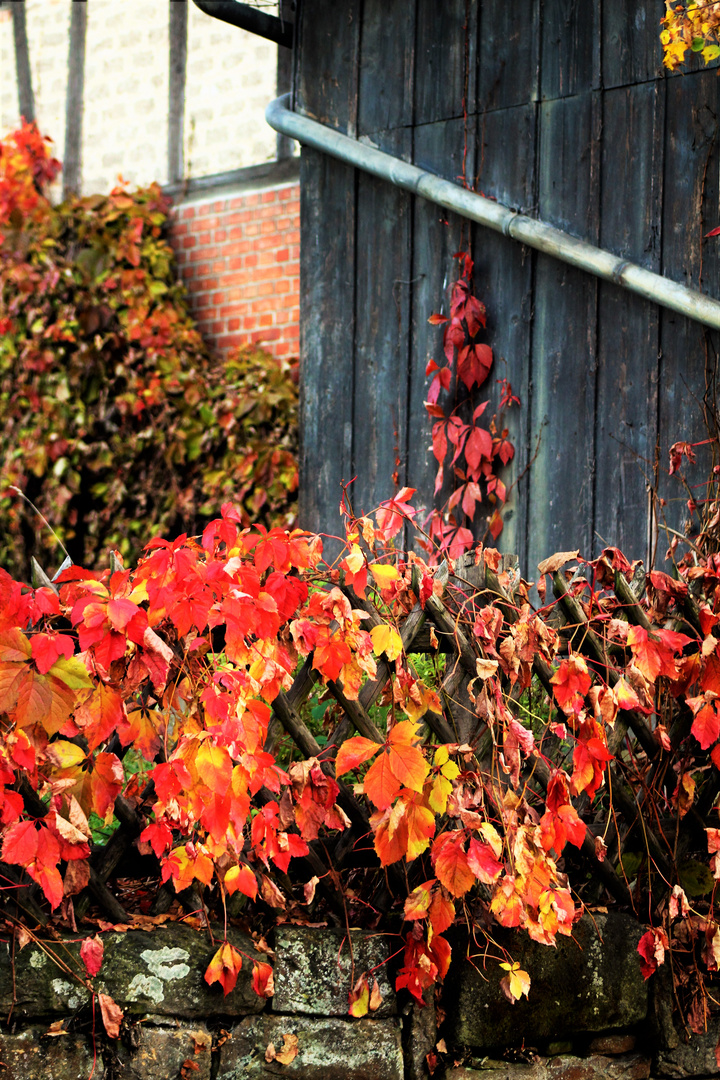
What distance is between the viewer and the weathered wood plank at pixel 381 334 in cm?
407

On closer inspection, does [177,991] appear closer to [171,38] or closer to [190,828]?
[190,828]

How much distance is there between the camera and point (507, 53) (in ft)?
12.5

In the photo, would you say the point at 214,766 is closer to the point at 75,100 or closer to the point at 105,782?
the point at 105,782

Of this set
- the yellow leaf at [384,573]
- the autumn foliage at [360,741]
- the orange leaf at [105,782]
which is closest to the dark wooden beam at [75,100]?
the autumn foliage at [360,741]

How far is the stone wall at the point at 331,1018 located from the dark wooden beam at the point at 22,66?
6195mm

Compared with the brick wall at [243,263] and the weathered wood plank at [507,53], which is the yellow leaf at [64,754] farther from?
the brick wall at [243,263]

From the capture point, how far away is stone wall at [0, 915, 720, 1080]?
203cm

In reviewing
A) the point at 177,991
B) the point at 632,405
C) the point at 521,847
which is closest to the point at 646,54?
the point at 632,405

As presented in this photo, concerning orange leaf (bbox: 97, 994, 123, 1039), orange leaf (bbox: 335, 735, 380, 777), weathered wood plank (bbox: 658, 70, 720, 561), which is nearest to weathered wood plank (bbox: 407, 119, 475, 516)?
weathered wood plank (bbox: 658, 70, 720, 561)

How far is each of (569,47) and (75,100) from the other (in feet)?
13.3

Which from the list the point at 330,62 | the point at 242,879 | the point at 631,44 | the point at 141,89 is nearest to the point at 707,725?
the point at 242,879

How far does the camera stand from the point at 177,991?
207cm

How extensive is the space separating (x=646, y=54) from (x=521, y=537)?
170 cm

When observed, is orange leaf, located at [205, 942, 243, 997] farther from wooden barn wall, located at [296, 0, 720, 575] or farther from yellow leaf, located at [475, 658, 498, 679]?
wooden barn wall, located at [296, 0, 720, 575]
